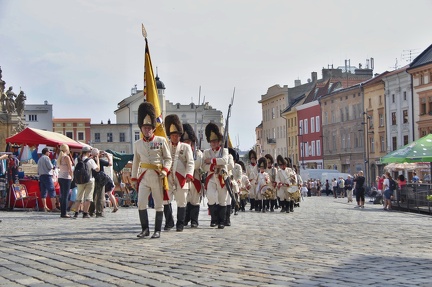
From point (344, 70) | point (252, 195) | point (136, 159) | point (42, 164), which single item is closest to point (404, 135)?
point (344, 70)

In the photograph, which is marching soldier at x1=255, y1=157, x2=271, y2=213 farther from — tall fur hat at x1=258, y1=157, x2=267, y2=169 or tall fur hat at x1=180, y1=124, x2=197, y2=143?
tall fur hat at x1=180, y1=124, x2=197, y2=143

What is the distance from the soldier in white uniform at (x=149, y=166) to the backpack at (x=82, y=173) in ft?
21.4

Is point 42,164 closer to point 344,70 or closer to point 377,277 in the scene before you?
point 377,277

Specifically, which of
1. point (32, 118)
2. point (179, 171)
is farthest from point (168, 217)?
point (32, 118)

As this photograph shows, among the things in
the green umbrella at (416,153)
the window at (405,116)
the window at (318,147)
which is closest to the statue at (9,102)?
the green umbrella at (416,153)

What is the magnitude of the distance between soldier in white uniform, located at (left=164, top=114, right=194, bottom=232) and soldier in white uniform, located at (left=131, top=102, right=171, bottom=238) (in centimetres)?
108

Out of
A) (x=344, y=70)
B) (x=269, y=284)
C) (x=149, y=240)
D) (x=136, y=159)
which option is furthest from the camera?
(x=344, y=70)

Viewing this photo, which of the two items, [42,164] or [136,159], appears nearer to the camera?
[136,159]

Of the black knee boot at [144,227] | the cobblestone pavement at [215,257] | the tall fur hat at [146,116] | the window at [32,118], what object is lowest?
the cobblestone pavement at [215,257]

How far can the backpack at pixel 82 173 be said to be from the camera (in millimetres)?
21078

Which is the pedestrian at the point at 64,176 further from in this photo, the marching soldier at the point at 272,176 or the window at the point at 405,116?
the window at the point at 405,116

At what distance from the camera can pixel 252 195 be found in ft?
98.8

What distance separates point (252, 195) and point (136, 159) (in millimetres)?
15599

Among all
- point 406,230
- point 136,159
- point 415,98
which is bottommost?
point 406,230
